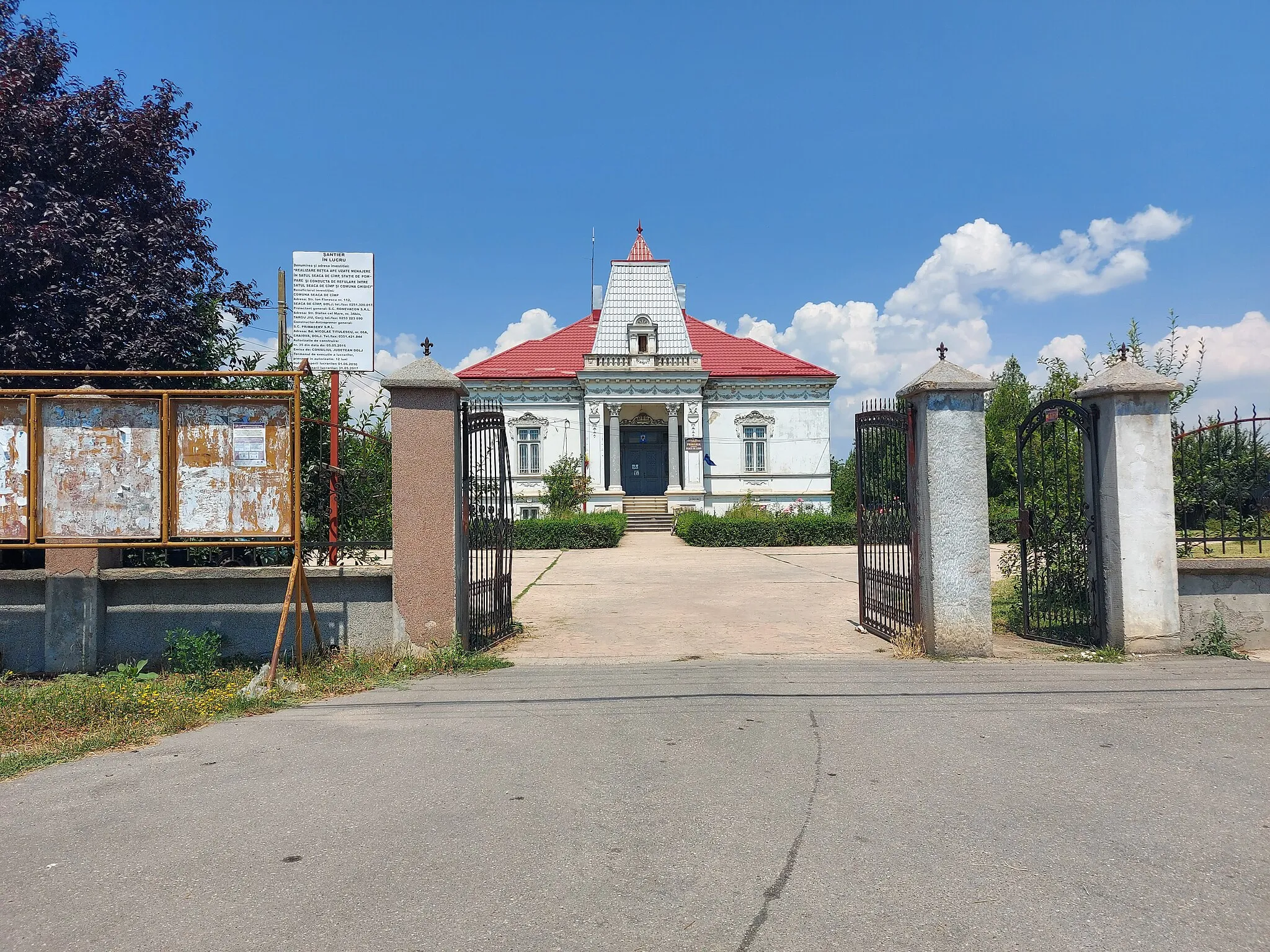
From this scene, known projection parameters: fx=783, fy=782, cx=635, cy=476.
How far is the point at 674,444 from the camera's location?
38.5 metres

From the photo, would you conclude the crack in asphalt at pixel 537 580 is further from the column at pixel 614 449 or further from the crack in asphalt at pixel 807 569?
the column at pixel 614 449

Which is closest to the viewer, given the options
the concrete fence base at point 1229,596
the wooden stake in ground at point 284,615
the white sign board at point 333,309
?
the wooden stake in ground at point 284,615

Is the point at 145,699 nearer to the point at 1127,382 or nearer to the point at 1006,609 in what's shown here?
the point at 1127,382

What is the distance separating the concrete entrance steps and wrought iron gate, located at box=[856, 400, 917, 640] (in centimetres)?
2632

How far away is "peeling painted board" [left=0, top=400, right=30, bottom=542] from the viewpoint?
24.1 feet

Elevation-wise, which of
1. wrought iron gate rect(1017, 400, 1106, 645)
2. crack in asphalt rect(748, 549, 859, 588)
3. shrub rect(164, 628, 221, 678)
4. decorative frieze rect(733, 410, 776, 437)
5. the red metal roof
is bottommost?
crack in asphalt rect(748, 549, 859, 588)

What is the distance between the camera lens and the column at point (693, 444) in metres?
38.7

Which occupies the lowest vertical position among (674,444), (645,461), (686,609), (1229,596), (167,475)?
(686,609)

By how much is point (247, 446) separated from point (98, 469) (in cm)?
139

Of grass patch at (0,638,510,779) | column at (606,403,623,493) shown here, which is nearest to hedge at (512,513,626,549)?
column at (606,403,623,493)

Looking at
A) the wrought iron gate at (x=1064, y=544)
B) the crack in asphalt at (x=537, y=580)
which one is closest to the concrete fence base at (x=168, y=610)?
the crack in asphalt at (x=537, y=580)

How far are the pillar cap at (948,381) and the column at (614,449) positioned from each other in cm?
3050

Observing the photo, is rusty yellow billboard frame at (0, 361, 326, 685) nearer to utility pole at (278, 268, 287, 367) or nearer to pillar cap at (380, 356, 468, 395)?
pillar cap at (380, 356, 468, 395)

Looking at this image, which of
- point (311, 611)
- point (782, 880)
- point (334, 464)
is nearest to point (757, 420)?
point (334, 464)
